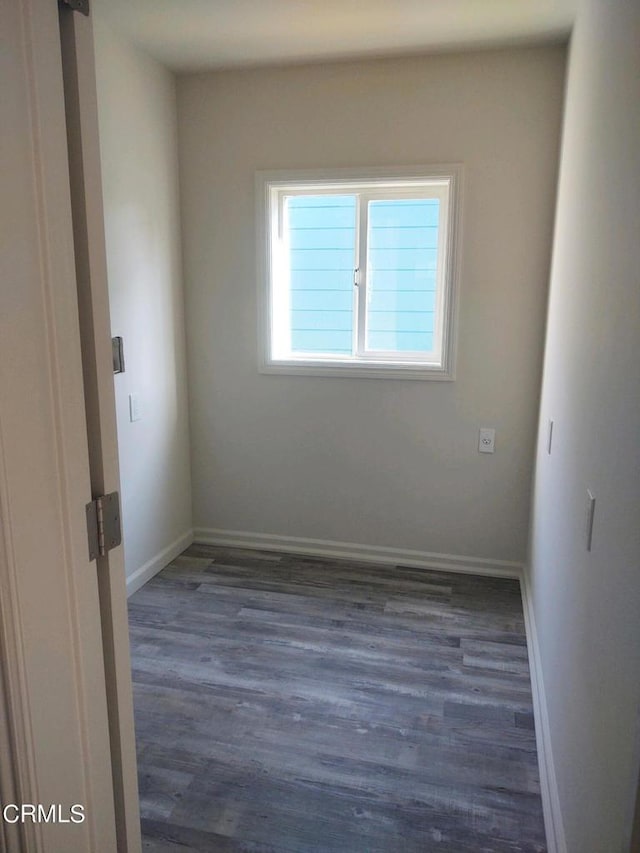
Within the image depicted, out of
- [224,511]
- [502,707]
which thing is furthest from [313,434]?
[502,707]

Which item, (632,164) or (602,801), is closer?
(602,801)

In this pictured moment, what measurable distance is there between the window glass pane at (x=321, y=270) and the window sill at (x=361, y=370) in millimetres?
125

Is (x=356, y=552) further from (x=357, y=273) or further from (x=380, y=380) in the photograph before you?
(x=357, y=273)

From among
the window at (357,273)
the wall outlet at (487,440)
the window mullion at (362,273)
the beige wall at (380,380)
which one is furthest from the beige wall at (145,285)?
the wall outlet at (487,440)

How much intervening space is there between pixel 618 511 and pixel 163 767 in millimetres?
1669

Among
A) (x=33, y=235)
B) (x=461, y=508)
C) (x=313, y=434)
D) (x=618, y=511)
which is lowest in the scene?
(x=461, y=508)

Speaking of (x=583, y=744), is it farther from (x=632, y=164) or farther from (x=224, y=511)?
(x=224, y=511)

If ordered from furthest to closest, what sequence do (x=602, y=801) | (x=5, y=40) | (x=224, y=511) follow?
(x=224, y=511) → (x=602, y=801) → (x=5, y=40)

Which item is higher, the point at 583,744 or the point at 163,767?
the point at 583,744

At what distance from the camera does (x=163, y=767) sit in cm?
203

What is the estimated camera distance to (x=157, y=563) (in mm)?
3480

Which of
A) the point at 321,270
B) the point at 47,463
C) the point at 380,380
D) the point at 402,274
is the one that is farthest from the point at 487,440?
the point at 47,463

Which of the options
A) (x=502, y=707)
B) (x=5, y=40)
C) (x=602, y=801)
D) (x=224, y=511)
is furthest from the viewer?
(x=224, y=511)

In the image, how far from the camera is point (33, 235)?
2.79 feet
